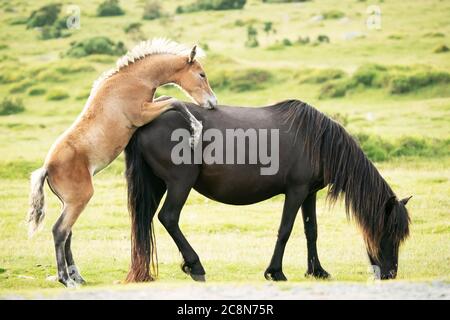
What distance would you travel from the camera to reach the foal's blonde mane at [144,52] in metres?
10.4

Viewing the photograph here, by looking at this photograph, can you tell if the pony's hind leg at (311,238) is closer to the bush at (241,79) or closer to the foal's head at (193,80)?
the foal's head at (193,80)

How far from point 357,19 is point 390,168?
16.7 meters

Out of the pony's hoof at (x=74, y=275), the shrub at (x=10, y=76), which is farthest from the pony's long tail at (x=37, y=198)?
the shrub at (x=10, y=76)

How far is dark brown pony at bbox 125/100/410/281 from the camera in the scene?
10.1m

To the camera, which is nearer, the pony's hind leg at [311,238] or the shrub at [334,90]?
the pony's hind leg at [311,238]

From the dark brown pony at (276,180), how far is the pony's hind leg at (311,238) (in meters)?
0.33

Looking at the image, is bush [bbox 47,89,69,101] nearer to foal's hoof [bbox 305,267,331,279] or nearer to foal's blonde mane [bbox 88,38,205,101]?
foal's blonde mane [bbox 88,38,205,101]

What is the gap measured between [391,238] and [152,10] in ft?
94.1

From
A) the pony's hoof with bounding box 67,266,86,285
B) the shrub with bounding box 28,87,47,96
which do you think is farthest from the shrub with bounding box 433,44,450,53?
the pony's hoof with bounding box 67,266,86,285

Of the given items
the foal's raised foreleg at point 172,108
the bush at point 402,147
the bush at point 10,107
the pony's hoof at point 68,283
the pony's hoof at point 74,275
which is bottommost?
the bush at point 402,147

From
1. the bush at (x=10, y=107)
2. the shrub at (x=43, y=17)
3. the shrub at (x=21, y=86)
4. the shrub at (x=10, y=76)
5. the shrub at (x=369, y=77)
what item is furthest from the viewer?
the shrub at (x=43, y=17)

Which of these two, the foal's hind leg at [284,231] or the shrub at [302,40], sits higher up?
the foal's hind leg at [284,231]

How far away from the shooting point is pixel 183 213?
56.1 ft
